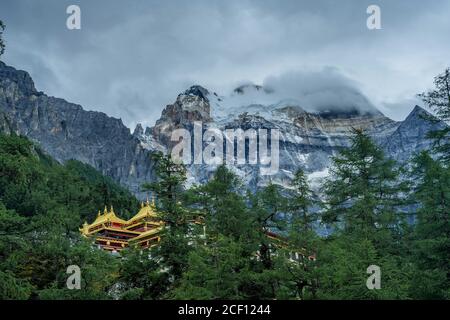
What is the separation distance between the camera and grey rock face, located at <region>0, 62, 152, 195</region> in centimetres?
15838

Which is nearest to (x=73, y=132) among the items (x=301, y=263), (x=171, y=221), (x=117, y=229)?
(x=117, y=229)

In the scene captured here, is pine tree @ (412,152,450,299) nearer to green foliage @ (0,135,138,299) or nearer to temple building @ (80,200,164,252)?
green foliage @ (0,135,138,299)

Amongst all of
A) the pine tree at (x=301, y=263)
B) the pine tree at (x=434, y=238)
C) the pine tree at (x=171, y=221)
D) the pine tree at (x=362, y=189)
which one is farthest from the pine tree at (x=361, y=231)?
the pine tree at (x=171, y=221)

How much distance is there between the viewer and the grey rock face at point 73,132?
158m

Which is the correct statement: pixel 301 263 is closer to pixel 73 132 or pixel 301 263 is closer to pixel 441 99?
pixel 441 99

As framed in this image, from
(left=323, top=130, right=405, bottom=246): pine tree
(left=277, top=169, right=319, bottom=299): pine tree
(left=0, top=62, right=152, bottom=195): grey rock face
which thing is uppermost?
(left=0, top=62, right=152, bottom=195): grey rock face

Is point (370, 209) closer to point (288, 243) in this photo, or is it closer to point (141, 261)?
point (288, 243)

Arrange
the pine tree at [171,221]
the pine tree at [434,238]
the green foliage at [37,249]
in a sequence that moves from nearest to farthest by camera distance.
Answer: the green foliage at [37,249]
the pine tree at [434,238]
the pine tree at [171,221]

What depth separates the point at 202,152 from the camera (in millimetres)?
188250

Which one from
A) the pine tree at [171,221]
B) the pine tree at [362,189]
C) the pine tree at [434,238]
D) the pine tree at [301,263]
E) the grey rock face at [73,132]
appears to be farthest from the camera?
the grey rock face at [73,132]

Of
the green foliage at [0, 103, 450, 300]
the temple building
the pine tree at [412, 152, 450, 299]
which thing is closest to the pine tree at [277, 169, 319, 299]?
the green foliage at [0, 103, 450, 300]

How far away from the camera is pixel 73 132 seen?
182m

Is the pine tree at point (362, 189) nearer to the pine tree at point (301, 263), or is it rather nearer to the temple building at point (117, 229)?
the pine tree at point (301, 263)
